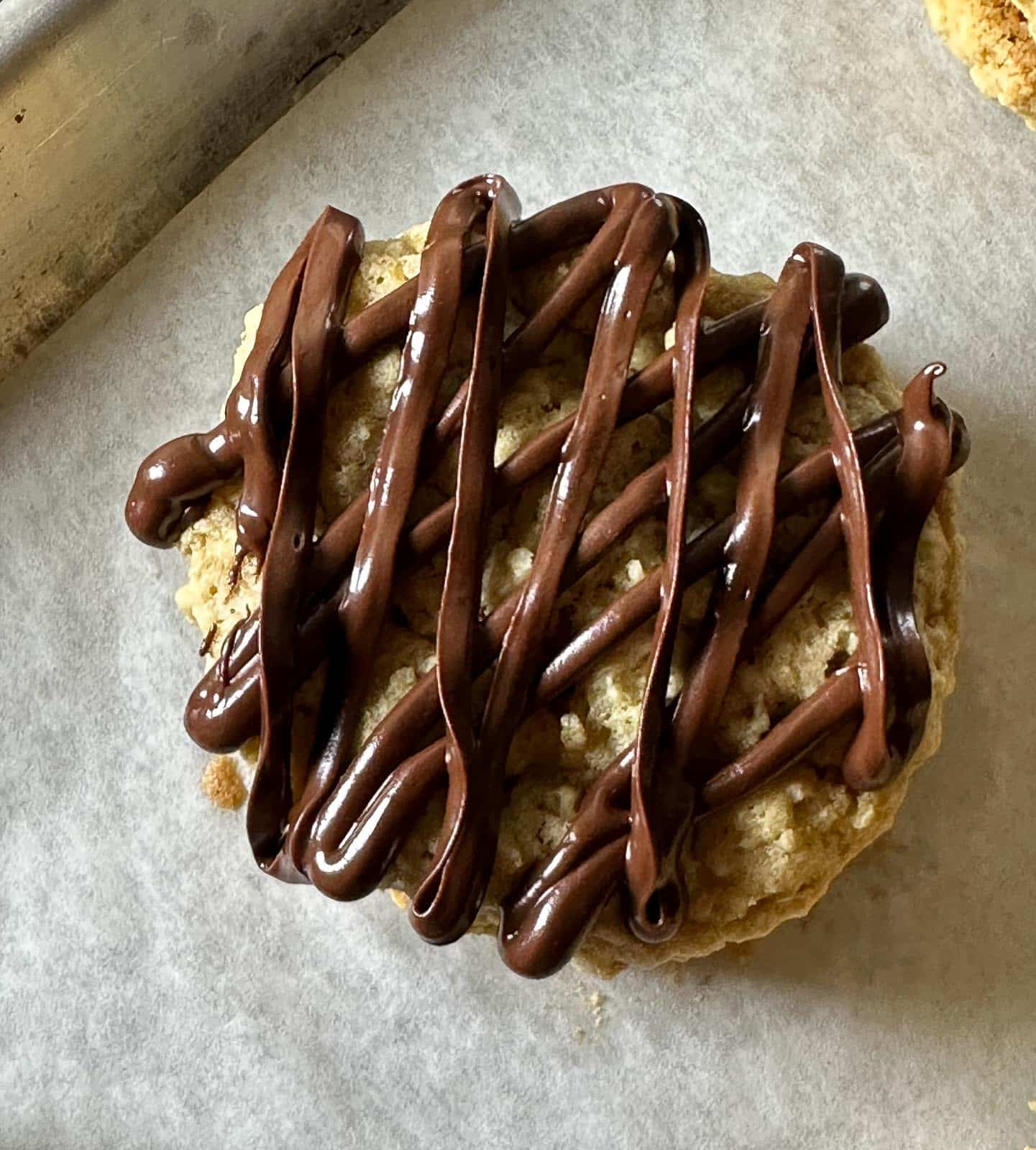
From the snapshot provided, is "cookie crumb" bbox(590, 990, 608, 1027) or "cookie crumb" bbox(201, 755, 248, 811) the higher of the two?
"cookie crumb" bbox(201, 755, 248, 811)

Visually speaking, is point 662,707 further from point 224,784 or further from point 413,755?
point 224,784

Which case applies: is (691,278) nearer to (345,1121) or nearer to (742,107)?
(742,107)

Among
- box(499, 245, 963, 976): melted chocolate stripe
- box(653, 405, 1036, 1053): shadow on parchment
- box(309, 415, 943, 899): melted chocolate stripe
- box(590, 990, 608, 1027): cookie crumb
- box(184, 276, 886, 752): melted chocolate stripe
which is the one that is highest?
box(184, 276, 886, 752): melted chocolate stripe

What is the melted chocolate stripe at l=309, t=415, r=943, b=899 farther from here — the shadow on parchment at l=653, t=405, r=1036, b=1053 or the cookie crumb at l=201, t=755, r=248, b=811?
the shadow on parchment at l=653, t=405, r=1036, b=1053

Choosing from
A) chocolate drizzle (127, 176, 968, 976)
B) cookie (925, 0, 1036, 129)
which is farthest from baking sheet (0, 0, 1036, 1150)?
chocolate drizzle (127, 176, 968, 976)

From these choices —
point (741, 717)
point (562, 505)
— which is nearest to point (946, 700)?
point (741, 717)

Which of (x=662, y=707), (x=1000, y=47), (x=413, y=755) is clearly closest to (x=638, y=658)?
(x=662, y=707)
